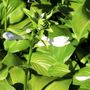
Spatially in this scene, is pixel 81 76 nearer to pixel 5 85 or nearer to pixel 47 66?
pixel 47 66

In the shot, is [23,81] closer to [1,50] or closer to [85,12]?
[1,50]

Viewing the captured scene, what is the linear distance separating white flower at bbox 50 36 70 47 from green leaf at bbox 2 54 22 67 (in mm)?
290

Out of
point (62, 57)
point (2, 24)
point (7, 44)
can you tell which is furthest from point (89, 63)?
point (2, 24)

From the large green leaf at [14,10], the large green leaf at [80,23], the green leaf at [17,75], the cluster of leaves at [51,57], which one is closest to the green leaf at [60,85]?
the cluster of leaves at [51,57]

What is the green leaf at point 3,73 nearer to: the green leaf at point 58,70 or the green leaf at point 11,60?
the green leaf at point 11,60

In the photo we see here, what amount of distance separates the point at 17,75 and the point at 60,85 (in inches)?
12.9

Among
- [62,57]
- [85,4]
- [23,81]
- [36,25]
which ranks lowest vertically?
[23,81]

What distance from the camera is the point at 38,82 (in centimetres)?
251

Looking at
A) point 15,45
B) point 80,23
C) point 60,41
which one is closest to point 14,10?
point 15,45

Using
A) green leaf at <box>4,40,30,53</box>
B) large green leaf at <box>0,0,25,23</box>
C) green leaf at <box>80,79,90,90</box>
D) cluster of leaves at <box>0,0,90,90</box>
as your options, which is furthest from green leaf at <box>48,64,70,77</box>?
large green leaf at <box>0,0,25,23</box>

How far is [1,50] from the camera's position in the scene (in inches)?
113

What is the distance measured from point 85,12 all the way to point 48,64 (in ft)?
1.45

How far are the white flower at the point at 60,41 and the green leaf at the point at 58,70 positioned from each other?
0.47 ft

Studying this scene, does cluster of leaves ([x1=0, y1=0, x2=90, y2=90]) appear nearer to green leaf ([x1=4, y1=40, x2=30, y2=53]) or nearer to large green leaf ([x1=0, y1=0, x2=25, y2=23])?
green leaf ([x1=4, y1=40, x2=30, y2=53])
